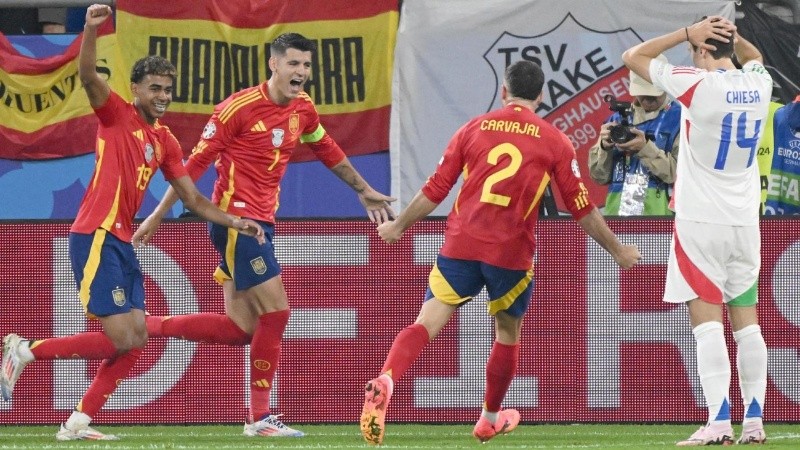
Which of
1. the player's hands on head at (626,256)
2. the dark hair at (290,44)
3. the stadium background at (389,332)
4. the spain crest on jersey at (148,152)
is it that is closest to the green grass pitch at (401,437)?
the stadium background at (389,332)

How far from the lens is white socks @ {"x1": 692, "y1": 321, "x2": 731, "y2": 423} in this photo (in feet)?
25.9

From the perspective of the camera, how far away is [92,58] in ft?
26.5

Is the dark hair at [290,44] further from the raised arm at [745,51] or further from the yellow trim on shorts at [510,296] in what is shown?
the raised arm at [745,51]

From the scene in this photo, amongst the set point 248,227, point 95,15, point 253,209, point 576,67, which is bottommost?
point 248,227

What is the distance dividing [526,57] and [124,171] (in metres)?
5.22

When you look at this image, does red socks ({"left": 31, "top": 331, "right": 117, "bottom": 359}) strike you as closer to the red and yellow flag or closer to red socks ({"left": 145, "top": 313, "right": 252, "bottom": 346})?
red socks ({"left": 145, "top": 313, "right": 252, "bottom": 346})

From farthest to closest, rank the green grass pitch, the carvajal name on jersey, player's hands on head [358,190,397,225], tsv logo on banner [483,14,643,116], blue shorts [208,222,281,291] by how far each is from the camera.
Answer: tsv logo on banner [483,14,643,116] → player's hands on head [358,190,397,225] → blue shorts [208,222,281,291] → the green grass pitch → the carvajal name on jersey

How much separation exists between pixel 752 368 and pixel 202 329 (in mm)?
3064

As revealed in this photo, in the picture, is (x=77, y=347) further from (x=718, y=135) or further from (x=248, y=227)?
(x=718, y=135)

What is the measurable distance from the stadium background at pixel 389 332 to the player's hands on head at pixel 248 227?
2.50ft

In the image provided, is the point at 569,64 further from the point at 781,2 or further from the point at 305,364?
the point at 305,364

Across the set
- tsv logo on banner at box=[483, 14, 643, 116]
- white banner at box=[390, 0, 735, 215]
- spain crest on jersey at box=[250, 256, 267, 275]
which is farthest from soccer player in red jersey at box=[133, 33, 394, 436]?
tsv logo on banner at box=[483, 14, 643, 116]

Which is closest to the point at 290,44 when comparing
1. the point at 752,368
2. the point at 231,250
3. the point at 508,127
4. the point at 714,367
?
the point at 231,250

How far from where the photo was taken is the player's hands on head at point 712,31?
7.82 m
